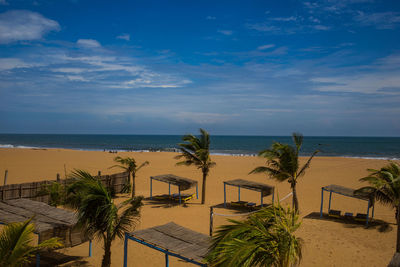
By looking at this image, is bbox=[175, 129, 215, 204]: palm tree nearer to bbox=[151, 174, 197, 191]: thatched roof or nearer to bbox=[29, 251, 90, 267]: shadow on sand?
bbox=[151, 174, 197, 191]: thatched roof

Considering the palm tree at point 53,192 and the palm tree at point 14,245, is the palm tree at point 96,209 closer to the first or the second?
the palm tree at point 14,245

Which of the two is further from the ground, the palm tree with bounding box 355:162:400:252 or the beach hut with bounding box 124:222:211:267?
the palm tree with bounding box 355:162:400:252

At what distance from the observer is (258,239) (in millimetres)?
3836

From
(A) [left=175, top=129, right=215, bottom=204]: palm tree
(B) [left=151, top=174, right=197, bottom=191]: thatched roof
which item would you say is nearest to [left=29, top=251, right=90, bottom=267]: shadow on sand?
(B) [left=151, top=174, right=197, bottom=191]: thatched roof

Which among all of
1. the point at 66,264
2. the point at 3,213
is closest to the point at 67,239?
the point at 66,264

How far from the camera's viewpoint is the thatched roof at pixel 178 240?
6.54 meters

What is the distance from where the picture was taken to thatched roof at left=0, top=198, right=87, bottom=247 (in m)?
7.61

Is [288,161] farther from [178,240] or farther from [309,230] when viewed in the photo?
[178,240]

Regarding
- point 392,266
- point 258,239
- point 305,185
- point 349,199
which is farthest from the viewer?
point 305,185

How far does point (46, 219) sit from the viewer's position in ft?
27.1

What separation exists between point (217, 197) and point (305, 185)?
7.83 m

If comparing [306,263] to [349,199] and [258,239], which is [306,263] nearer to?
[258,239]

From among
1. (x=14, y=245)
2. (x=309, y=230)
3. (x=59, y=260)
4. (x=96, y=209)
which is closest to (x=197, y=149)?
(x=309, y=230)

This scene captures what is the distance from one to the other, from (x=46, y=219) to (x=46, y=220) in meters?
0.10
